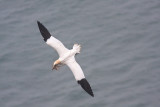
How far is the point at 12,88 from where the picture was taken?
92.9 feet

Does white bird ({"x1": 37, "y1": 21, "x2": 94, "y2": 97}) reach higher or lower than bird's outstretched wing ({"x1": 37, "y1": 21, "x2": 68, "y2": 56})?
lower

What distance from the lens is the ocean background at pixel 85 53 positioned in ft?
89.1

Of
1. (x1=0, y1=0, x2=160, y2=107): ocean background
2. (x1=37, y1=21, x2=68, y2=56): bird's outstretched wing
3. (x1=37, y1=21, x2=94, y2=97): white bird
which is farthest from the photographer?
(x1=0, y1=0, x2=160, y2=107): ocean background

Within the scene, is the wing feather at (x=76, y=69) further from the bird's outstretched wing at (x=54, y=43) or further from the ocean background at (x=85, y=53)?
the ocean background at (x=85, y=53)

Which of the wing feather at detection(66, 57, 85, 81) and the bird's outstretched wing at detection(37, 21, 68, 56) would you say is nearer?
the wing feather at detection(66, 57, 85, 81)

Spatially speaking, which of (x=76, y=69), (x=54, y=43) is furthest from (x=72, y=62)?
(x=54, y=43)

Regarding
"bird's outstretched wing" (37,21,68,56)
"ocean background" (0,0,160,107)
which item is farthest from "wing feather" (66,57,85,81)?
"ocean background" (0,0,160,107)

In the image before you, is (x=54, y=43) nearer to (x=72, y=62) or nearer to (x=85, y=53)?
(x=72, y=62)

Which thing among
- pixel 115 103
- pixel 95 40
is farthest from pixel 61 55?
pixel 95 40

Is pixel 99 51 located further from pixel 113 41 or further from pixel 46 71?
pixel 46 71

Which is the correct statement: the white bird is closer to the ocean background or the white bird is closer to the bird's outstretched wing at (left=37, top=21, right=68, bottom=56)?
the bird's outstretched wing at (left=37, top=21, right=68, bottom=56)

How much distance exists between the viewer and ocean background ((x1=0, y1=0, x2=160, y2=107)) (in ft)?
89.1

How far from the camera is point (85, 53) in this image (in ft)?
96.5

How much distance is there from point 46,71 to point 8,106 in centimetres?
330
